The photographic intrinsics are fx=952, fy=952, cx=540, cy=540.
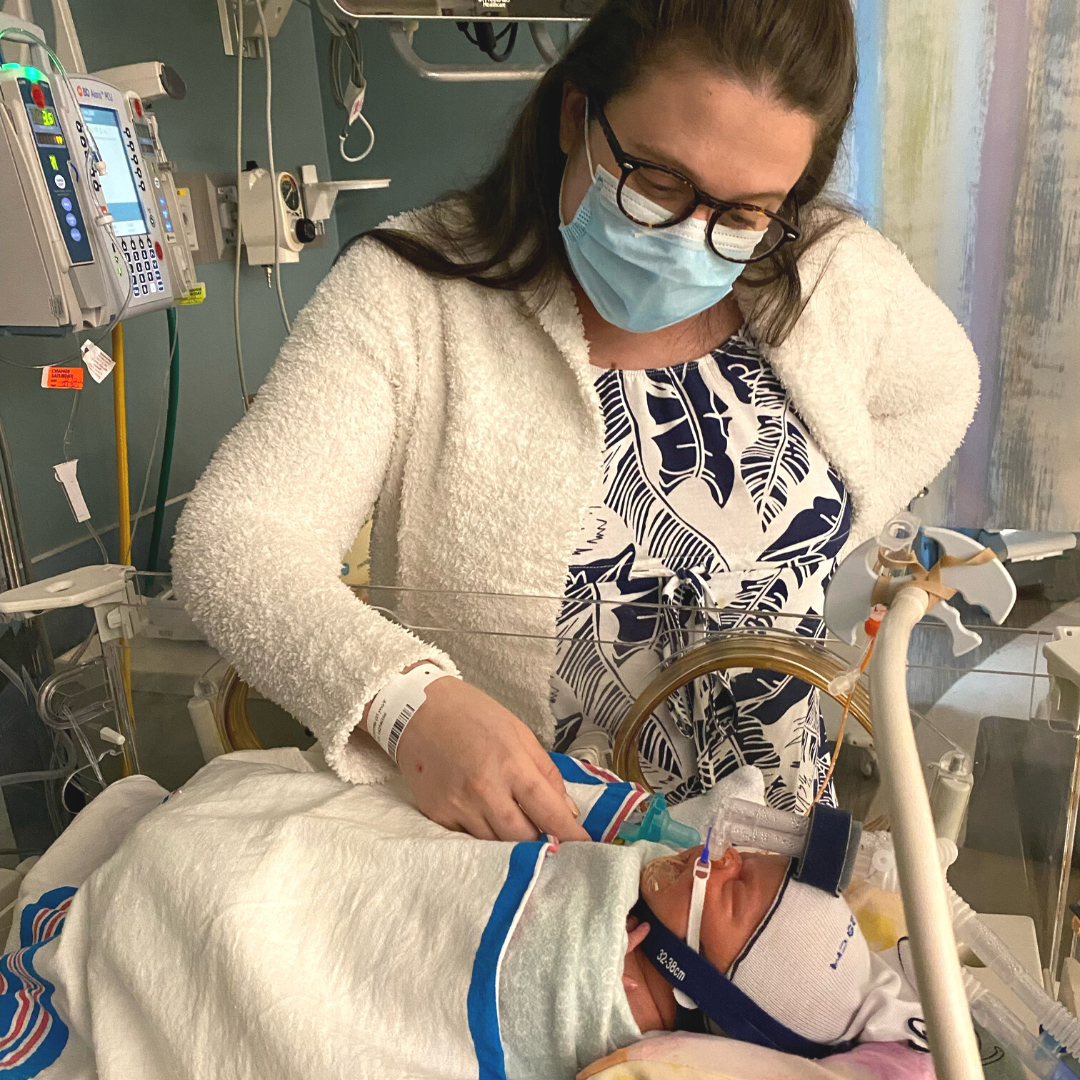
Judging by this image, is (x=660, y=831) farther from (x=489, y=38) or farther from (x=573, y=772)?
(x=489, y=38)

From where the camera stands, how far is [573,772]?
868 millimetres

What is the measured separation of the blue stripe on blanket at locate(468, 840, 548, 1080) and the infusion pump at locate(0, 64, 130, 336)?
973 mm

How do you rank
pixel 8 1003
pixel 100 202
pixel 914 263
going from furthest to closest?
1. pixel 914 263
2. pixel 100 202
3. pixel 8 1003

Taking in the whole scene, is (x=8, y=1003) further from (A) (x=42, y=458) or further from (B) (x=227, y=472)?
(A) (x=42, y=458)

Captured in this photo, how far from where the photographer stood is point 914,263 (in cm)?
213

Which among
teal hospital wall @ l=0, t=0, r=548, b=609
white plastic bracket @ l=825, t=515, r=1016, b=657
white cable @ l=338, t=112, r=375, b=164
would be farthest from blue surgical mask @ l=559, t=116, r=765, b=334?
white cable @ l=338, t=112, r=375, b=164

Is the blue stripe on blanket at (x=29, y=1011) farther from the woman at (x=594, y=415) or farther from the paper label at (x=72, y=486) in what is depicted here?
the paper label at (x=72, y=486)

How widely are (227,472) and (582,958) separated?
56 cm

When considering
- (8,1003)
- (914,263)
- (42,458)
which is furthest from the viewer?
(914,263)

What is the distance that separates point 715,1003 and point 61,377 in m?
1.32

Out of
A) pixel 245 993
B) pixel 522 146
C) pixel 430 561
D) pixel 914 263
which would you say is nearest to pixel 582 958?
pixel 245 993

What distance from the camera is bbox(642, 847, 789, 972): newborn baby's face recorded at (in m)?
0.76

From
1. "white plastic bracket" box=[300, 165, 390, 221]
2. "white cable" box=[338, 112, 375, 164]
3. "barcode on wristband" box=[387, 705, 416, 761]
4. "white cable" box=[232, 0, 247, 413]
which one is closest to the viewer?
"barcode on wristband" box=[387, 705, 416, 761]

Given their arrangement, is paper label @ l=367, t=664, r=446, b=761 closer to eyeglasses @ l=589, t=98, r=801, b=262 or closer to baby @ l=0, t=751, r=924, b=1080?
baby @ l=0, t=751, r=924, b=1080
